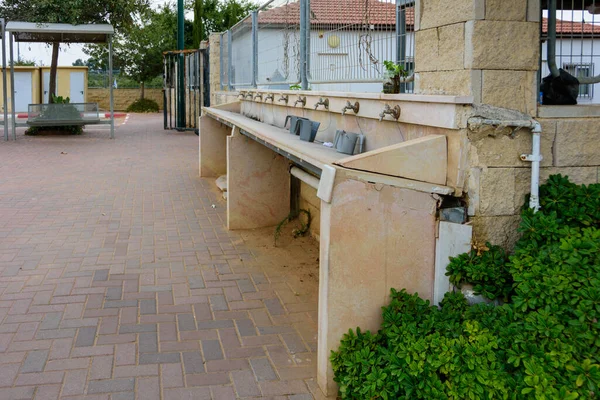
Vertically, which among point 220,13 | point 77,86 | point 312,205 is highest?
point 220,13

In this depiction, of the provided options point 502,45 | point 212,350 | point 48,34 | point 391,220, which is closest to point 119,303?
point 212,350

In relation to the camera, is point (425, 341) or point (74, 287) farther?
point (74, 287)

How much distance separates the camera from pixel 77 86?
3706cm

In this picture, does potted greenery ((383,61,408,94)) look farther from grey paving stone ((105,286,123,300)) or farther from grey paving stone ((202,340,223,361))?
grey paving stone ((105,286,123,300))

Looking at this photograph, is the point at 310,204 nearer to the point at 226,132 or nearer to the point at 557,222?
the point at 557,222

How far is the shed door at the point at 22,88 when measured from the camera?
1458 inches

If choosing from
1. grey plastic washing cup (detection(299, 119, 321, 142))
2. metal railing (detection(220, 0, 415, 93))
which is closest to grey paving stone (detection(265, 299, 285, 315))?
grey plastic washing cup (detection(299, 119, 321, 142))

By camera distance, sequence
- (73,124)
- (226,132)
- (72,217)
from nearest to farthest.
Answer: (72,217), (226,132), (73,124)

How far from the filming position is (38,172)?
13.4 m

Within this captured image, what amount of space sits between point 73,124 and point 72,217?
39.6 feet

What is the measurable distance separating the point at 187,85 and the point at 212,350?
19087mm

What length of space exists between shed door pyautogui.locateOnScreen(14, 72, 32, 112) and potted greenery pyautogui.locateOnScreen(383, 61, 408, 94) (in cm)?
3603

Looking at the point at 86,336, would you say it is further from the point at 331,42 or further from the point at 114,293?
the point at 331,42

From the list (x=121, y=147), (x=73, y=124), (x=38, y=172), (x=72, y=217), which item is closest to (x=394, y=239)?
(x=72, y=217)
